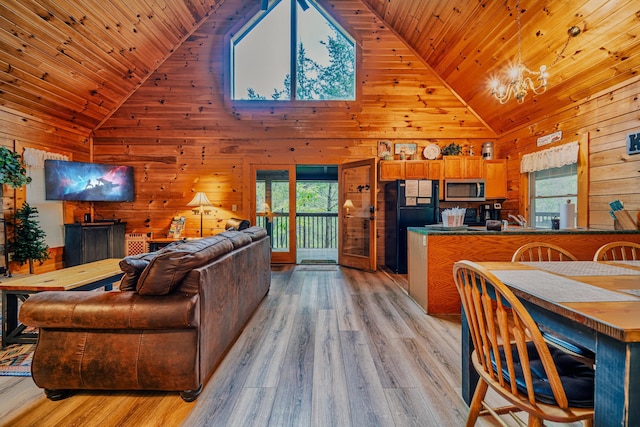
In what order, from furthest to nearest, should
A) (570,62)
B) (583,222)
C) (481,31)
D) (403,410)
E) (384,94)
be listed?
(384,94)
(481,31)
(583,222)
(570,62)
(403,410)

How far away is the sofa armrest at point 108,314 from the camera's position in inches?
60.6

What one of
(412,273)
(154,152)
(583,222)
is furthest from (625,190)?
(154,152)

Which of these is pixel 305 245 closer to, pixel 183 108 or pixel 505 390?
pixel 183 108

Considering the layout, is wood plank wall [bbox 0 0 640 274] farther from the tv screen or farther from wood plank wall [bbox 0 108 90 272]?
the tv screen

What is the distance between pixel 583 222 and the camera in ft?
11.5

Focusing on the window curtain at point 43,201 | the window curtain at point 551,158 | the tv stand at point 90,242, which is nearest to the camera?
the window curtain at point 551,158

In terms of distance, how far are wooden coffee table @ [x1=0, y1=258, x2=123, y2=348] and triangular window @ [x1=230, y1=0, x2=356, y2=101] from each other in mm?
4072

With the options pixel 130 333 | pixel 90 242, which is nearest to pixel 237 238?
pixel 130 333

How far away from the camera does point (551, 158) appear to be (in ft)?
13.0

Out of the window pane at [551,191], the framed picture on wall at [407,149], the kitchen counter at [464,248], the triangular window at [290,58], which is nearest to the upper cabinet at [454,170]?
the framed picture on wall at [407,149]

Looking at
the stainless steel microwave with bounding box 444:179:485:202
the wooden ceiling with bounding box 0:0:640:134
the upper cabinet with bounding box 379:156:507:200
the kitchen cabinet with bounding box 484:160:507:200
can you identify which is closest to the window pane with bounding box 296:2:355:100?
the wooden ceiling with bounding box 0:0:640:134

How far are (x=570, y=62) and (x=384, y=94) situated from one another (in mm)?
2684

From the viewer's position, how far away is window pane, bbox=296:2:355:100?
17.5ft

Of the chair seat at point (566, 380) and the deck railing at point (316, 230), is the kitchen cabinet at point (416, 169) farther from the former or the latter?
the chair seat at point (566, 380)
